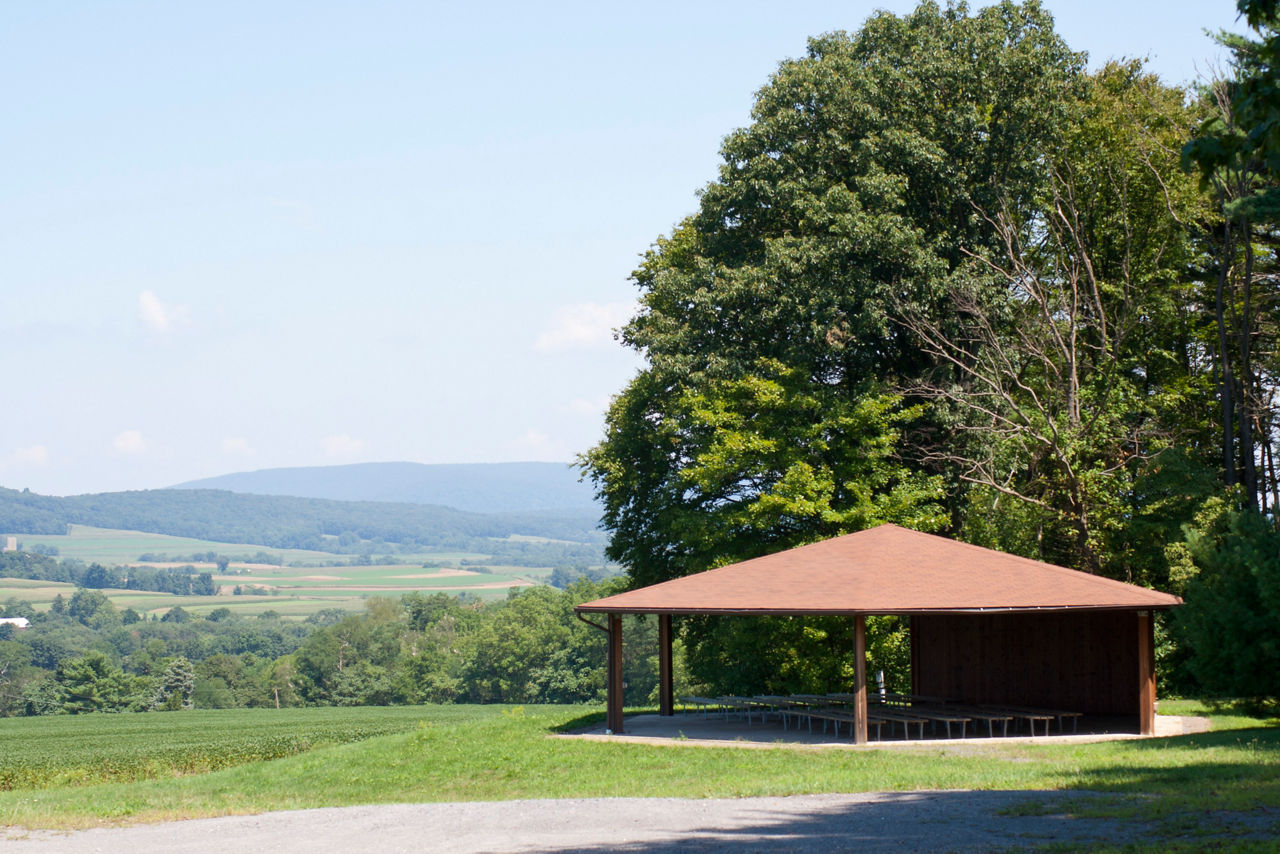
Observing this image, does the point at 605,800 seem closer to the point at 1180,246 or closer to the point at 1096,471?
the point at 1096,471

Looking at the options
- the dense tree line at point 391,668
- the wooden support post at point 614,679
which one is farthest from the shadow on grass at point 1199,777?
the dense tree line at point 391,668

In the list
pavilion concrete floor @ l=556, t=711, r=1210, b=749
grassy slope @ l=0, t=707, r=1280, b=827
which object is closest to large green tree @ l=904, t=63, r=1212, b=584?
pavilion concrete floor @ l=556, t=711, r=1210, b=749

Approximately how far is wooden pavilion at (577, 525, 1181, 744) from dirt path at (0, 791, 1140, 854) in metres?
6.03

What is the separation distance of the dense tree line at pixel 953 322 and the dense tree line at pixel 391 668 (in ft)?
148

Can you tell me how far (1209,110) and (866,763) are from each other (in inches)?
786

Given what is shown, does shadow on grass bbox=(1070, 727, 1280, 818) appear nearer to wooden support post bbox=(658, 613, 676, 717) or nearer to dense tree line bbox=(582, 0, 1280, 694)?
wooden support post bbox=(658, 613, 676, 717)

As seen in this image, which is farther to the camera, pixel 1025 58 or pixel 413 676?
pixel 413 676

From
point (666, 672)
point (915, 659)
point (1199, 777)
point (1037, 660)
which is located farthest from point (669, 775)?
point (915, 659)

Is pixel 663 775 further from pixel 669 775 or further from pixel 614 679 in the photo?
pixel 614 679

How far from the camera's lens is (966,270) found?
2703 cm

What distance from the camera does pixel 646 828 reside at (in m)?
10.5

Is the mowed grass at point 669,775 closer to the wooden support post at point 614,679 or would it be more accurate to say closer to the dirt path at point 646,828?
the dirt path at point 646,828

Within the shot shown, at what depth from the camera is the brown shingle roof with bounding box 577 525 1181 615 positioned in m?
17.6

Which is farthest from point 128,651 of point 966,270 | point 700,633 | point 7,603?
point 966,270
